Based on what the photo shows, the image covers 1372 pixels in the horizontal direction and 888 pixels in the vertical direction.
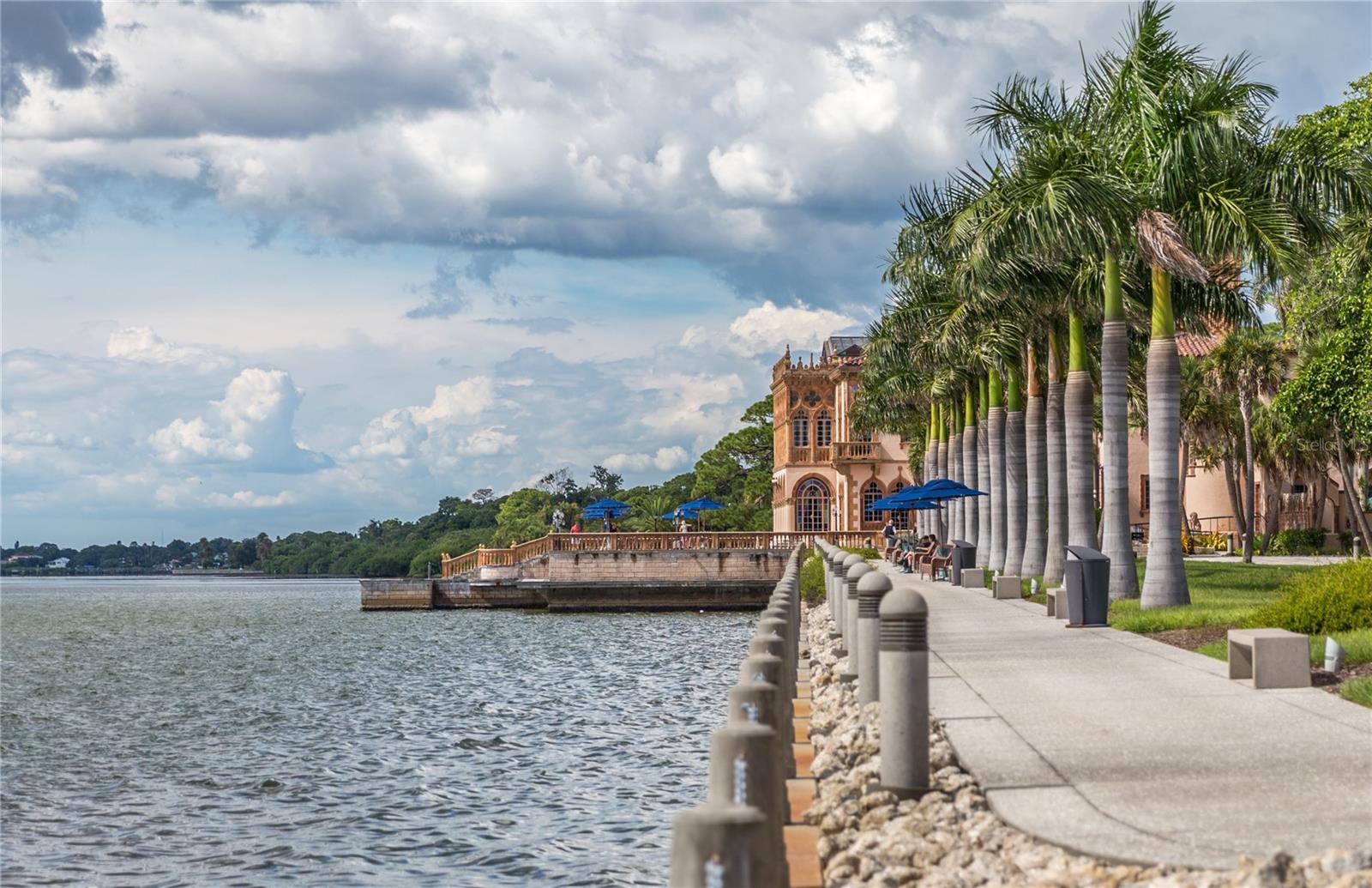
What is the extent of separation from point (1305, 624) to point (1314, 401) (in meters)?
18.7

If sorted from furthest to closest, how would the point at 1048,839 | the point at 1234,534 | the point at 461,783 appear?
the point at 1234,534 < the point at 461,783 < the point at 1048,839

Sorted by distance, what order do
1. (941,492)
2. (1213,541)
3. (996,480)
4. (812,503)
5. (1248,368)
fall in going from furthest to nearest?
(812,503)
(1213,541)
(1248,368)
(941,492)
(996,480)

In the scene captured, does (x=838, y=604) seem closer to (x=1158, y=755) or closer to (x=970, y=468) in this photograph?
(x=1158, y=755)

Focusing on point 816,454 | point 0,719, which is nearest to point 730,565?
point 816,454

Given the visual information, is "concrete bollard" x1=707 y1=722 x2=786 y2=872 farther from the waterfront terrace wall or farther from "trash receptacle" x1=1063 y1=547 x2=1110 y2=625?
the waterfront terrace wall

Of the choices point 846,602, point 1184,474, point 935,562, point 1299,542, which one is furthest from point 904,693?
point 1184,474

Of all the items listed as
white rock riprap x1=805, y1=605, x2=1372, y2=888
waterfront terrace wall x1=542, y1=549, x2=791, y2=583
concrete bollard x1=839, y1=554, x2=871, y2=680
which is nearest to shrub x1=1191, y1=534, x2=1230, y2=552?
waterfront terrace wall x1=542, y1=549, x2=791, y2=583

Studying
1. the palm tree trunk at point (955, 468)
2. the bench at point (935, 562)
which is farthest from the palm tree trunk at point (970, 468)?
the bench at point (935, 562)

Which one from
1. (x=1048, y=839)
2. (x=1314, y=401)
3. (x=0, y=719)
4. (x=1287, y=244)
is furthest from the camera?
(x=1314, y=401)

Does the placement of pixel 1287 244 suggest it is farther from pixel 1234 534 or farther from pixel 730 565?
pixel 1234 534

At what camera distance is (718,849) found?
480 centimetres

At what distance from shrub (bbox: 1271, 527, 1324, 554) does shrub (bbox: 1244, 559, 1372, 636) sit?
2122 inches

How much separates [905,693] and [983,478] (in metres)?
41.4

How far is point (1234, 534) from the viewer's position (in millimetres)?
75125
